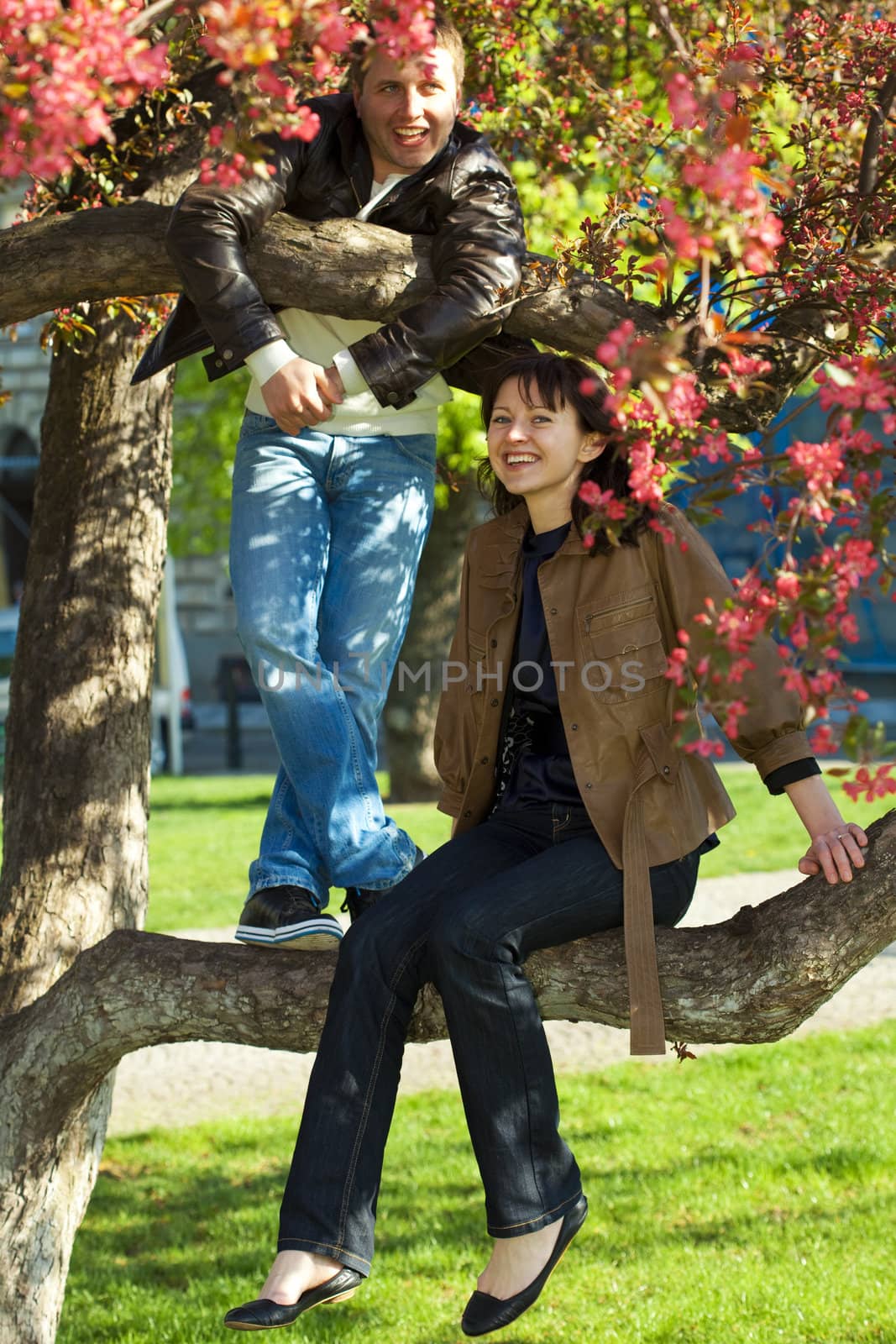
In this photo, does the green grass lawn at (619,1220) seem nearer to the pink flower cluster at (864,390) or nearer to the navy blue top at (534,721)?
the navy blue top at (534,721)

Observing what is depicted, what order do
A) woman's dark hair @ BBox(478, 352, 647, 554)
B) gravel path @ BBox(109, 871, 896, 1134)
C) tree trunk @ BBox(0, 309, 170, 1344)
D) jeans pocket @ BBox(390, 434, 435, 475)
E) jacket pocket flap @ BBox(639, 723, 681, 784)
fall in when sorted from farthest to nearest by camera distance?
gravel path @ BBox(109, 871, 896, 1134)
tree trunk @ BBox(0, 309, 170, 1344)
jeans pocket @ BBox(390, 434, 435, 475)
woman's dark hair @ BBox(478, 352, 647, 554)
jacket pocket flap @ BBox(639, 723, 681, 784)

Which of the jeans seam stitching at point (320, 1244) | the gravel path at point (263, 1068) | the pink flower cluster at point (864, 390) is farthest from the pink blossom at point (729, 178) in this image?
the gravel path at point (263, 1068)

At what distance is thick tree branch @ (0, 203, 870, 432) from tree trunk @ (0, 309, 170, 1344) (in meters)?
1.10

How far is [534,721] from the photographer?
11.0 feet

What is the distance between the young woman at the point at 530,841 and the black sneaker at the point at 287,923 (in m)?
0.20

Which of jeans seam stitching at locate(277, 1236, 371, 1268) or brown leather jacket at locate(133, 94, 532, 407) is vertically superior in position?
brown leather jacket at locate(133, 94, 532, 407)

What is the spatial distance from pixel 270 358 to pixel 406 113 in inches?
24.3

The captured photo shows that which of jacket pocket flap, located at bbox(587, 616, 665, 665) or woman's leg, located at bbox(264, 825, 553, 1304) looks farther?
jacket pocket flap, located at bbox(587, 616, 665, 665)

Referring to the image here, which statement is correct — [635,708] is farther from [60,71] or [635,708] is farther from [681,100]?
[60,71]

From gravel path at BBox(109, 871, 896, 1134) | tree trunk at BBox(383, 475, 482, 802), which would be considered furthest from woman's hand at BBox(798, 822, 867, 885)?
tree trunk at BBox(383, 475, 482, 802)

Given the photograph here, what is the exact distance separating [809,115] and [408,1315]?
3.44 m

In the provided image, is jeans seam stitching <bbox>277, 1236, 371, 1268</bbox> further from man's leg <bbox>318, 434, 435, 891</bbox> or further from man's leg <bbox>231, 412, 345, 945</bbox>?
man's leg <bbox>318, 434, 435, 891</bbox>

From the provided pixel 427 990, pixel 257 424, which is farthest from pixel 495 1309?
pixel 257 424

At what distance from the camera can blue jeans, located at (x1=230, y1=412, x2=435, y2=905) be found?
336 cm
